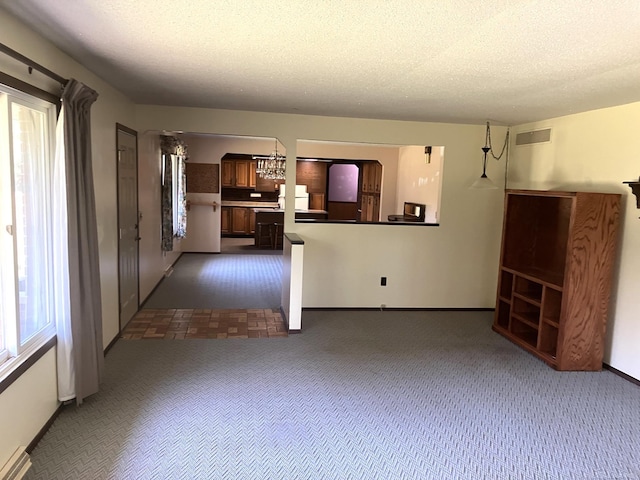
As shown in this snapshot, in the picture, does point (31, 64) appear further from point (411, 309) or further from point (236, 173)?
point (236, 173)

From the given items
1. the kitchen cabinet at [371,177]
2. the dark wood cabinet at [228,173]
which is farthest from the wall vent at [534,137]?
the dark wood cabinet at [228,173]

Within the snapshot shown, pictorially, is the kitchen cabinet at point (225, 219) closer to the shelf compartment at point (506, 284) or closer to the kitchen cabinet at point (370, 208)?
the kitchen cabinet at point (370, 208)

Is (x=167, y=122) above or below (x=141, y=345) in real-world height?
above

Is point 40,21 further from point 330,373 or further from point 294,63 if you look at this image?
point 330,373

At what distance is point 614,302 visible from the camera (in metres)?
3.92

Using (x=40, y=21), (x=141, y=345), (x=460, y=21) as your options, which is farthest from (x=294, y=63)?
(x=141, y=345)

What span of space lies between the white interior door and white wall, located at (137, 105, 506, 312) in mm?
1274

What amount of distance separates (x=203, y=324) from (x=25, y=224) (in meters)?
2.46

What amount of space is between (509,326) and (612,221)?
4.75ft

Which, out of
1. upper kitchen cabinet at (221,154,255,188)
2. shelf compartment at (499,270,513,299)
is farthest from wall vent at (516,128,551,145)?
upper kitchen cabinet at (221,154,255,188)

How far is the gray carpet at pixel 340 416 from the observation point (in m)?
2.50

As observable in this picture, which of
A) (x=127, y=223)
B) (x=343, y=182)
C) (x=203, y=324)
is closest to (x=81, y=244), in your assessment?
(x=127, y=223)

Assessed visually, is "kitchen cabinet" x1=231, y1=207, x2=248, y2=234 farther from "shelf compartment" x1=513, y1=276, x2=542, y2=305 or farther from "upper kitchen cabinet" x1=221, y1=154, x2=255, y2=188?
"shelf compartment" x1=513, y1=276, x2=542, y2=305

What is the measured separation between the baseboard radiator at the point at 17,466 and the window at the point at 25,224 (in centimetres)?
41
